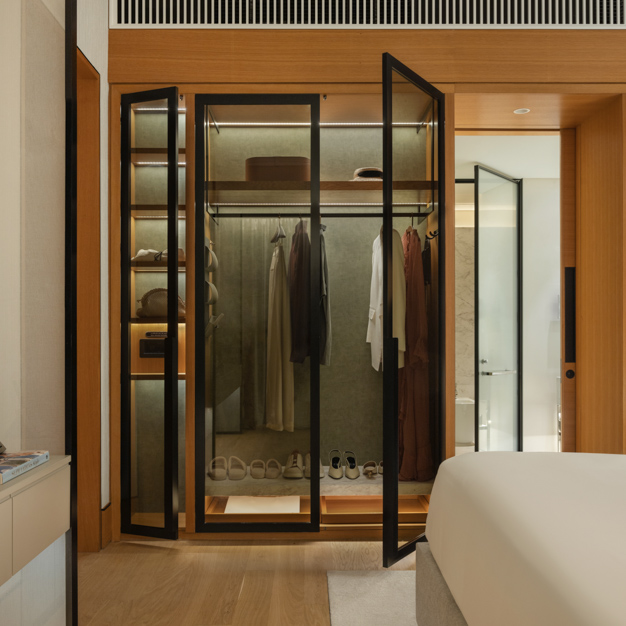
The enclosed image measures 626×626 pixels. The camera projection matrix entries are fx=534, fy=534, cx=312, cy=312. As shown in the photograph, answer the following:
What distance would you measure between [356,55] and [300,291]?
129 centimetres

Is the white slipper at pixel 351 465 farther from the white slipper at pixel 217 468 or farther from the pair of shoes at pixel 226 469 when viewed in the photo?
the white slipper at pixel 217 468

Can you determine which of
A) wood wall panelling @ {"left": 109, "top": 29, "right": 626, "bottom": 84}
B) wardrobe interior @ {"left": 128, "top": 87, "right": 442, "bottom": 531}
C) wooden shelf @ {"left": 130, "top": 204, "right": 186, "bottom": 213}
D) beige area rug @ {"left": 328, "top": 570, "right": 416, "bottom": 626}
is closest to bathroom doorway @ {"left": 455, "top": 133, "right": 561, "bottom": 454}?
wood wall panelling @ {"left": 109, "top": 29, "right": 626, "bottom": 84}

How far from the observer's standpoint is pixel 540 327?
4059mm

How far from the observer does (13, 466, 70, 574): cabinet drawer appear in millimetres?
1334

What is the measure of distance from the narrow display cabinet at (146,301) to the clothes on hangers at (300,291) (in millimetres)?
586

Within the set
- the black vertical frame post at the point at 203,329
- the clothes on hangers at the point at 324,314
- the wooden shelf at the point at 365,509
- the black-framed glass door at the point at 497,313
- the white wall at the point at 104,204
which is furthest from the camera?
the black-framed glass door at the point at 497,313

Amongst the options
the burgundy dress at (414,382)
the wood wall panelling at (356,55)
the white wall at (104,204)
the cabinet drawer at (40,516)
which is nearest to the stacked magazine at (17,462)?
the cabinet drawer at (40,516)

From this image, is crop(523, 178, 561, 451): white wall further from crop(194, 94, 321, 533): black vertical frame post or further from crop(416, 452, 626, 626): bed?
crop(416, 452, 626, 626): bed

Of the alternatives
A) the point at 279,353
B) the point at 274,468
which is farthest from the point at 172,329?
the point at 274,468

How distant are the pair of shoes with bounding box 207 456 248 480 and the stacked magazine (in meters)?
1.37

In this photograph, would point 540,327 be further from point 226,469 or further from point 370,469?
point 226,469

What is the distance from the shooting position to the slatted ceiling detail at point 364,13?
2.82m

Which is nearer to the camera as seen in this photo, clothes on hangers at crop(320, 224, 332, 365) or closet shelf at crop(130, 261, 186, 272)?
closet shelf at crop(130, 261, 186, 272)

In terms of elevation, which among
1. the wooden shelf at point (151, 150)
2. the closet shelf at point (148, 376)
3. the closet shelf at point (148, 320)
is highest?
the wooden shelf at point (151, 150)
